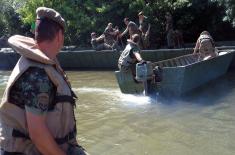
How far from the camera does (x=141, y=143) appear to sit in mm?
7996

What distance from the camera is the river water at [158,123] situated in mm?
7664

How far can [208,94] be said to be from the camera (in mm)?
12375

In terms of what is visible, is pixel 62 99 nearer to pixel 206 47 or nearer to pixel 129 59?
pixel 129 59

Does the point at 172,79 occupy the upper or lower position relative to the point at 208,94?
upper

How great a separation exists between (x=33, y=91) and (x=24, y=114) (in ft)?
0.59

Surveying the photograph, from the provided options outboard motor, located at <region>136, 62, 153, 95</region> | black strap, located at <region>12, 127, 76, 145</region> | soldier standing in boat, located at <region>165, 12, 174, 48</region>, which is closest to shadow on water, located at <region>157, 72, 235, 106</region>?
outboard motor, located at <region>136, 62, 153, 95</region>

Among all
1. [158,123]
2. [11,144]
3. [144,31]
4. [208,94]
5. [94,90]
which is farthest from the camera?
[144,31]

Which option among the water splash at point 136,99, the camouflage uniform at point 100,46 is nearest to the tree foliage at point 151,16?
the camouflage uniform at point 100,46

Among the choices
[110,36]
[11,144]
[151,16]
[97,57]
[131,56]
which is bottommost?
[97,57]

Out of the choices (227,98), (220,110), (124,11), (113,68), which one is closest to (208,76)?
(227,98)

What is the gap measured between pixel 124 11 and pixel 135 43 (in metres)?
11.1

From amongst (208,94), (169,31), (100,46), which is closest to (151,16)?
(169,31)

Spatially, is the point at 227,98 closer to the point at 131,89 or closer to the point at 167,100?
the point at 167,100

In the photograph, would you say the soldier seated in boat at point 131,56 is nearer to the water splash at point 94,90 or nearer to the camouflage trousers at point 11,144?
the water splash at point 94,90
